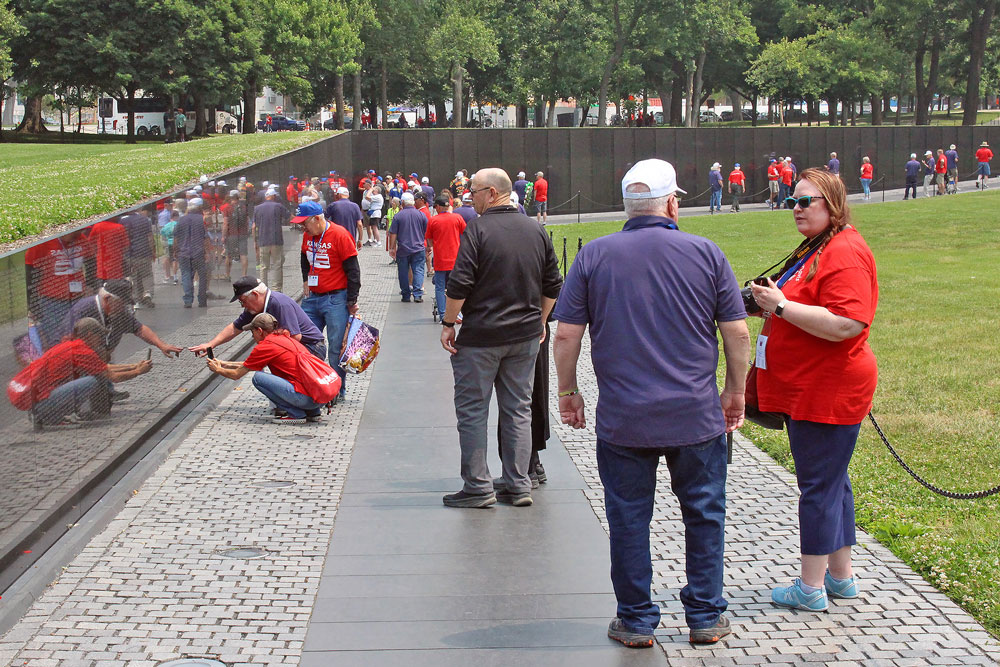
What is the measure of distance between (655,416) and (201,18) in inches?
2217

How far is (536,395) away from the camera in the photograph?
7.33m

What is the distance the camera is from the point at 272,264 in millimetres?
16312

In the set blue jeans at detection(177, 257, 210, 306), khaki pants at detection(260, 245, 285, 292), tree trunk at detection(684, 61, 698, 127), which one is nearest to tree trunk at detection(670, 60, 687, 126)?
tree trunk at detection(684, 61, 698, 127)

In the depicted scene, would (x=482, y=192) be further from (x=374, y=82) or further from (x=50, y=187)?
(x=374, y=82)

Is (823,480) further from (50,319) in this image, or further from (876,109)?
(876,109)

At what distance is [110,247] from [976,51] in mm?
65273

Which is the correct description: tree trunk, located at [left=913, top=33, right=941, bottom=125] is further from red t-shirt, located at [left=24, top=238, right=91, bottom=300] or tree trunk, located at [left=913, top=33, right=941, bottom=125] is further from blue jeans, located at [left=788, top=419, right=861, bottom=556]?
blue jeans, located at [left=788, top=419, right=861, bottom=556]

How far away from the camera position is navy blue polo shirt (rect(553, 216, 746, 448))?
4.53 meters

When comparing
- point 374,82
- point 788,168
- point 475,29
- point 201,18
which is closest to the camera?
point 788,168

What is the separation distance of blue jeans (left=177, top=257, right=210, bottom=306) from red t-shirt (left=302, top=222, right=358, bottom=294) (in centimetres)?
153

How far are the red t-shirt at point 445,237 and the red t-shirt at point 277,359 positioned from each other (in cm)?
606

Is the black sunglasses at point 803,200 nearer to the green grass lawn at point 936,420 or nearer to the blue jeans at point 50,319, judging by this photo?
the green grass lawn at point 936,420

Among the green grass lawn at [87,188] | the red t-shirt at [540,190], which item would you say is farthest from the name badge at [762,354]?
the red t-shirt at [540,190]

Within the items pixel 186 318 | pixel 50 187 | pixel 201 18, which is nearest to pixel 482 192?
pixel 186 318
